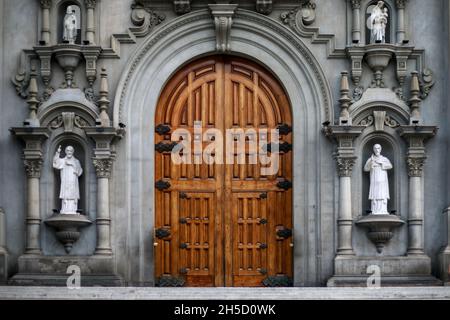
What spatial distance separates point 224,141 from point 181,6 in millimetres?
2664

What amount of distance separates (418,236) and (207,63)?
515cm

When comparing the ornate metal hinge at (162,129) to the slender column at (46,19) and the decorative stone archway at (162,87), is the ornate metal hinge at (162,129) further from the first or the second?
the slender column at (46,19)

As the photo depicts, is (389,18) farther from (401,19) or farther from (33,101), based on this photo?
(33,101)

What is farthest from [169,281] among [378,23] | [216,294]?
[378,23]

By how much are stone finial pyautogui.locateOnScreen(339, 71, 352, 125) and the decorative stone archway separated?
0.29 meters

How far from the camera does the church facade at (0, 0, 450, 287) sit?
26016mm

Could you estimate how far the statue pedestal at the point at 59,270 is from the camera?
2573cm

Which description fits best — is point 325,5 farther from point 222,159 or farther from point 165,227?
point 165,227

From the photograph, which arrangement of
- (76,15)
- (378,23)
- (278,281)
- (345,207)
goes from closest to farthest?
(345,207), (278,281), (378,23), (76,15)

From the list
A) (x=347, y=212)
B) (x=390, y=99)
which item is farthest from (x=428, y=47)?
(x=347, y=212)

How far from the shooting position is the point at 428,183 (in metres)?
26.3

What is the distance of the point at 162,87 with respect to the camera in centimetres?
2648
